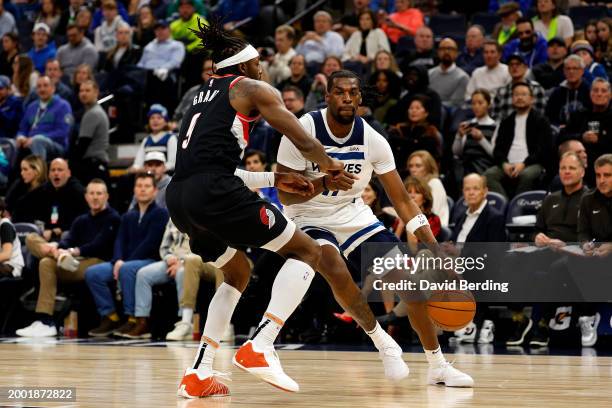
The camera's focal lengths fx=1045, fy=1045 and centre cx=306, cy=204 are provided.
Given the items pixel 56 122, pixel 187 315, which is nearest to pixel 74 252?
pixel 187 315

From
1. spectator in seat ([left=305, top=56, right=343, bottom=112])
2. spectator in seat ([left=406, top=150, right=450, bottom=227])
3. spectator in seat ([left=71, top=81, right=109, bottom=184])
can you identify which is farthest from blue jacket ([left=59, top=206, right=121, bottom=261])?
spectator in seat ([left=406, top=150, right=450, bottom=227])

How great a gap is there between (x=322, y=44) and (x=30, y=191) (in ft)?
15.0

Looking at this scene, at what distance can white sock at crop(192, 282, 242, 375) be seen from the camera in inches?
217

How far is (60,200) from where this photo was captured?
11852 millimetres

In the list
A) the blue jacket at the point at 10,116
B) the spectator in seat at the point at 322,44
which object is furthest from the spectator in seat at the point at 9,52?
the spectator in seat at the point at 322,44

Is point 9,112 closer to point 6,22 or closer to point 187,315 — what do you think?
point 6,22

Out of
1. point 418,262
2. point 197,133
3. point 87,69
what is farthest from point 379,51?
point 197,133

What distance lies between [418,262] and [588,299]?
6.24 ft

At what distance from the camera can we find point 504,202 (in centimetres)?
1009

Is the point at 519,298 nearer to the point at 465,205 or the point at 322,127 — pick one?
the point at 465,205

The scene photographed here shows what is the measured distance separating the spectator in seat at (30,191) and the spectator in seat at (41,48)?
4.07 m

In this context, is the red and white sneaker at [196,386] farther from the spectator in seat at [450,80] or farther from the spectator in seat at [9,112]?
the spectator in seat at [9,112]

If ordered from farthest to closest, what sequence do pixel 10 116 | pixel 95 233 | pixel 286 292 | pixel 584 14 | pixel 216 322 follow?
pixel 10 116 → pixel 584 14 → pixel 95 233 → pixel 216 322 → pixel 286 292

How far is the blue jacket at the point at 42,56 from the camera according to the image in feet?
52.4
